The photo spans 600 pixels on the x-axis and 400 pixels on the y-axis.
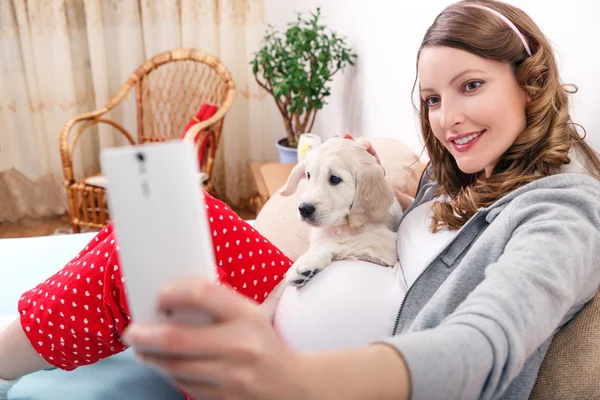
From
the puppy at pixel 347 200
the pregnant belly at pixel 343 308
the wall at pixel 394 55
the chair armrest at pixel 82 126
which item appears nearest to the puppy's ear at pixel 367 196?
the puppy at pixel 347 200

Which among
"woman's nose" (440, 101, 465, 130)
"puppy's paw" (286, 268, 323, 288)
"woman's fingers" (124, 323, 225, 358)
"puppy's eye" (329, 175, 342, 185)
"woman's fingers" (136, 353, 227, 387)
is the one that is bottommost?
"puppy's paw" (286, 268, 323, 288)

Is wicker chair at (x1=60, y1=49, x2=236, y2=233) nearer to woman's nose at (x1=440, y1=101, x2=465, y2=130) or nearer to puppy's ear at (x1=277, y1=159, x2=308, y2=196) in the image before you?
puppy's ear at (x1=277, y1=159, x2=308, y2=196)

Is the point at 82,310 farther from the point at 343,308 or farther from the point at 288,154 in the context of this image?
the point at 288,154

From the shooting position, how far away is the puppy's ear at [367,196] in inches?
49.3

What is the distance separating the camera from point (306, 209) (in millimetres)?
1255

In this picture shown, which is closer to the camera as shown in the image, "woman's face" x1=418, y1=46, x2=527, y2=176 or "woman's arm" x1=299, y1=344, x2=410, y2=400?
"woman's arm" x1=299, y1=344, x2=410, y2=400

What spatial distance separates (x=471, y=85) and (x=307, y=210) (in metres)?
0.47

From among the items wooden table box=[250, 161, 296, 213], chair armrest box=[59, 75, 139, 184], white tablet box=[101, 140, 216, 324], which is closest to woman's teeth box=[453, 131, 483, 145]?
white tablet box=[101, 140, 216, 324]

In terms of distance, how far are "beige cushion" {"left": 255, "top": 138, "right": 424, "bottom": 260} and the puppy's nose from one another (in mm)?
278

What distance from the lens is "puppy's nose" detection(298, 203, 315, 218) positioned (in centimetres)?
124

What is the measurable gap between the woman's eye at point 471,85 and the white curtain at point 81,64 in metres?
2.59

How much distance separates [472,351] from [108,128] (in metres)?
3.24

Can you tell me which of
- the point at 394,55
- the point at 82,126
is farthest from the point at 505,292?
the point at 82,126

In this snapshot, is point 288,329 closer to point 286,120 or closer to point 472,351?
point 472,351
